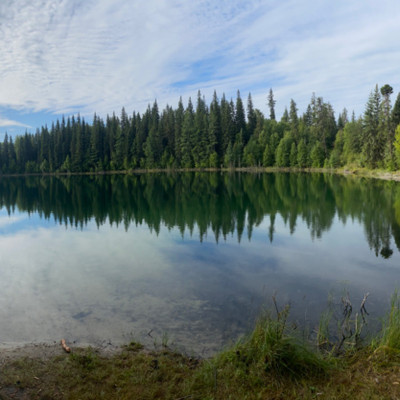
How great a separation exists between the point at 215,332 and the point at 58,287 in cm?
635

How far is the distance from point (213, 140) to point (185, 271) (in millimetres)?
93104

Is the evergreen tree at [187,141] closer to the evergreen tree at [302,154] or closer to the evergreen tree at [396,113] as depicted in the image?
the evergreen tree at [302,154]

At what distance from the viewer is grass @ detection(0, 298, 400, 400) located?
5191mm

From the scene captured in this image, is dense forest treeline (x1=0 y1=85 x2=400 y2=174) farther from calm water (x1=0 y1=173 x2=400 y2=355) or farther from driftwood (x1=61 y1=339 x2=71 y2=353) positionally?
driftwood (x1=61 y1=339 x2=71 y2=353)

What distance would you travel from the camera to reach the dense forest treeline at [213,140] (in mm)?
70438

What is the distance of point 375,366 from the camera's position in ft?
18.8

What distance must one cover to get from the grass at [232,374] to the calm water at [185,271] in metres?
1.32

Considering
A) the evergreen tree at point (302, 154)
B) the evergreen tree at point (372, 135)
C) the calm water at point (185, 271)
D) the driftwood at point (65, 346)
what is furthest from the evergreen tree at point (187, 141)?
the driftwood at point (65, 346)

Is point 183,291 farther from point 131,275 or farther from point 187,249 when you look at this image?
point 187,249

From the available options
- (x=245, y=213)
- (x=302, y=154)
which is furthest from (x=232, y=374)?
(x=302, y=154)

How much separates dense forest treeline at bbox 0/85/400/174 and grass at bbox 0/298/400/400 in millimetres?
60334

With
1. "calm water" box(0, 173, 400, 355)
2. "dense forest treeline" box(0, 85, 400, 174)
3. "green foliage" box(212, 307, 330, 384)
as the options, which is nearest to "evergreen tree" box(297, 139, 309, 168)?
"dense forest treeline" box(0, 85, 400, 174)

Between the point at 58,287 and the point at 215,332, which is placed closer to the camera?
the point at 215,332

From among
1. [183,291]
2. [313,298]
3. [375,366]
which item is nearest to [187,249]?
[183,291]
